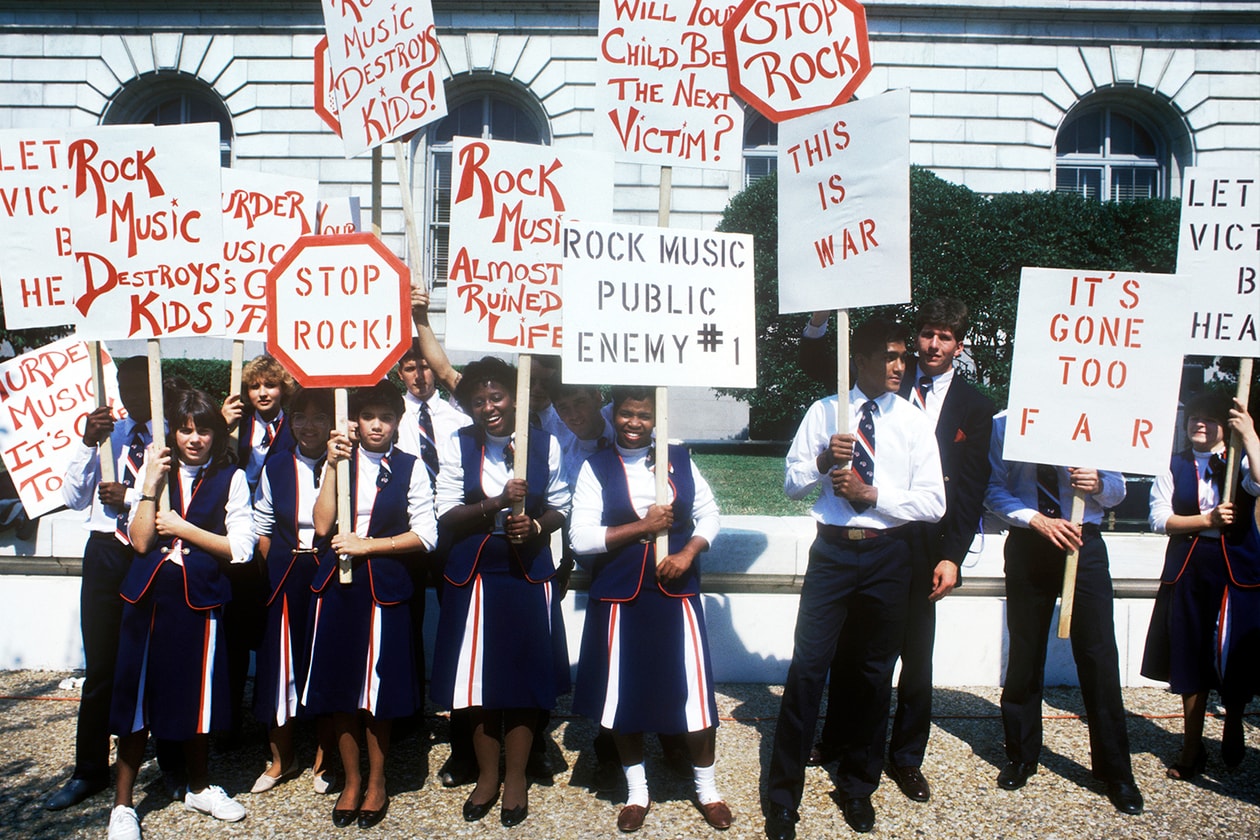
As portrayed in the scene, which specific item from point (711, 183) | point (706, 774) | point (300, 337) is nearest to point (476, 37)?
point (711, 183)

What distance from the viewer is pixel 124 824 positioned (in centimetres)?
358

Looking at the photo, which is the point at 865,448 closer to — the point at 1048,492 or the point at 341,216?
the point at 1048,492

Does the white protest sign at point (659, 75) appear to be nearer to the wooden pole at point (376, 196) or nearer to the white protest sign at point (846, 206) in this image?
the white protest sign at point (846, 206)

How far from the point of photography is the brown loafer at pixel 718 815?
3.74 meters

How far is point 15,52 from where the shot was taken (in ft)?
57.7

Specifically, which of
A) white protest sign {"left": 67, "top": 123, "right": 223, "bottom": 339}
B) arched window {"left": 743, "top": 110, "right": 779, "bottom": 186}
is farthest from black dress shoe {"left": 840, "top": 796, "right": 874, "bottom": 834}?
arched window {"left": 743, "top": 110, "right": 779, "bottom": 186}

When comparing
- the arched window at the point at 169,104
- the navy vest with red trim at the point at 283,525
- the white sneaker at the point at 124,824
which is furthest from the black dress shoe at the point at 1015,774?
the arched window at the point at 169,104

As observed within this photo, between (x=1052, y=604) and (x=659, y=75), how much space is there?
2.92 m

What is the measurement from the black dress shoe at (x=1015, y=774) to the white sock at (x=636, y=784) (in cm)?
159

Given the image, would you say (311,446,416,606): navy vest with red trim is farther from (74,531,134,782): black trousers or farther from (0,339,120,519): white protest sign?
(0,339,120,519): white protest sign

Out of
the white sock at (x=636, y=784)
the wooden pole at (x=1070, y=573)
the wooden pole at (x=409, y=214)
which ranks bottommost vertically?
the white sock at (x=636, y=784)

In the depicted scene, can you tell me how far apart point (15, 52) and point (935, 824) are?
20408 mm

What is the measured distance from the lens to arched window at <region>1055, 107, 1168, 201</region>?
1823 cm

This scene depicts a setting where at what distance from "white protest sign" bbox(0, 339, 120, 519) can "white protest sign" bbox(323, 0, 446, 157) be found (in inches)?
69.4
